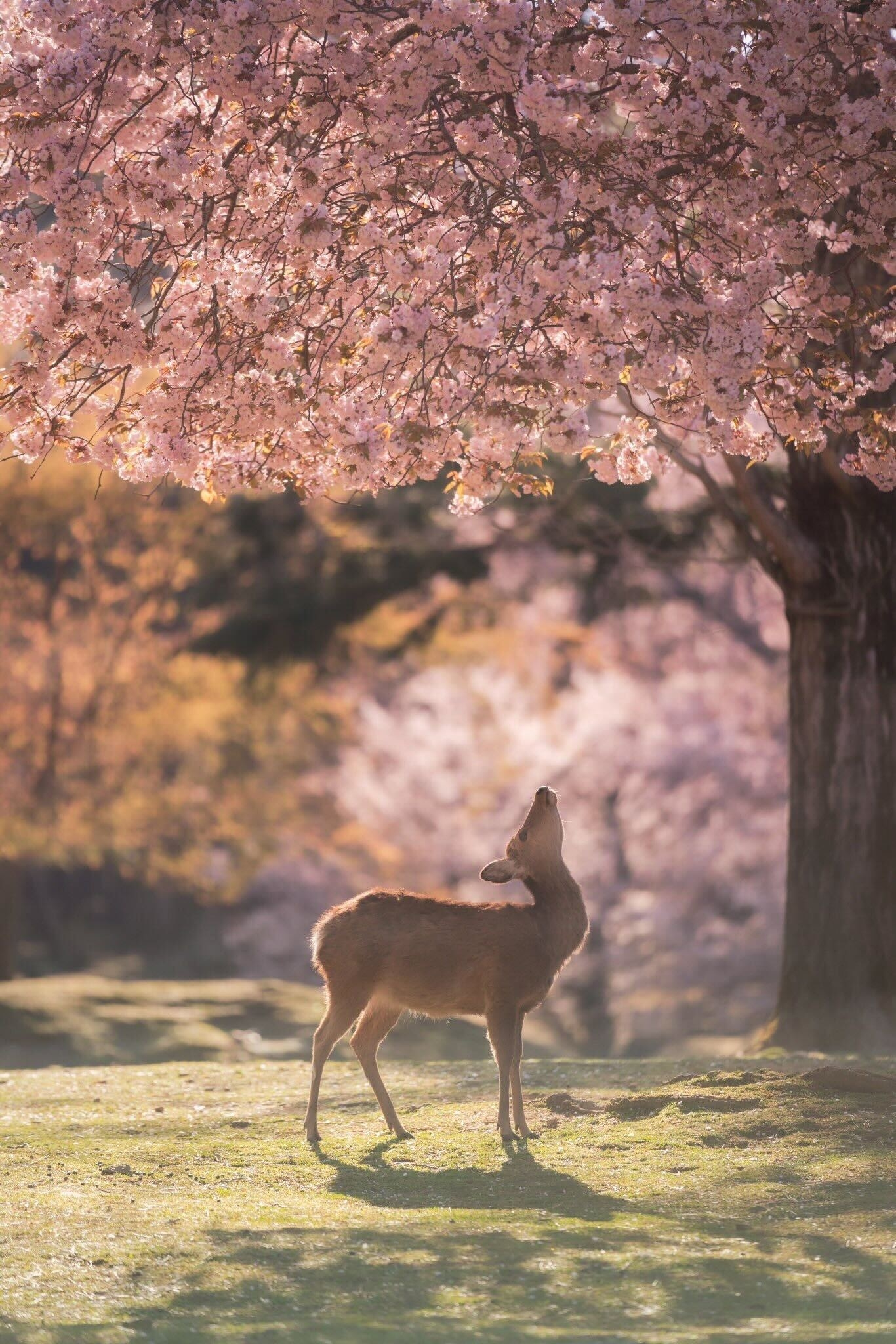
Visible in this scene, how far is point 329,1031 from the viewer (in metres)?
9.63

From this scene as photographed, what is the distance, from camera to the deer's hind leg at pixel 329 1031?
376 inches

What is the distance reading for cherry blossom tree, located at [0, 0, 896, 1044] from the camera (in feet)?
29.1

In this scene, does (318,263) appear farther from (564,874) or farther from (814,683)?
(814,683)

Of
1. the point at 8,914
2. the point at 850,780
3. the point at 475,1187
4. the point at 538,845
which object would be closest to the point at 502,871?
the point at 538,845

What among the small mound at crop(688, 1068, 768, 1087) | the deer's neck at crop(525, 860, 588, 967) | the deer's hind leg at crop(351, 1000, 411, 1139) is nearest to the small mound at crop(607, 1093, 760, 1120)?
the small mound at crop(688, 1068, 768, 1087)

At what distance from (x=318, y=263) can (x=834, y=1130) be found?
5862mm

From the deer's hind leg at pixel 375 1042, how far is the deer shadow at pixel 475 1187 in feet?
1.82

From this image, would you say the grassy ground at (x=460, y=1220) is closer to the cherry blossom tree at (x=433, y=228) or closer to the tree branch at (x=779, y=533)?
the cherry blossom tree at (x=433, y=228)

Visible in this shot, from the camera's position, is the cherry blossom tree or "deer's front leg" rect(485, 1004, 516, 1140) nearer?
the cherry blossom tree

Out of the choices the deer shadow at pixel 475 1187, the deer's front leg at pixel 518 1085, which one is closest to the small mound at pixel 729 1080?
the deer's front leg at pixel 518 1085

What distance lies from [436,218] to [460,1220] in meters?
5.49

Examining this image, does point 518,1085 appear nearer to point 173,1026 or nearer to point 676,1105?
point 676,1105

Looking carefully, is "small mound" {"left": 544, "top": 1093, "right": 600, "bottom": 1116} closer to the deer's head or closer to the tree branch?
the deer's head

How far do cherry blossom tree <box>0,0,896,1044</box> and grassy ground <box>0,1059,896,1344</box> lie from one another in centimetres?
394
